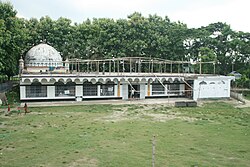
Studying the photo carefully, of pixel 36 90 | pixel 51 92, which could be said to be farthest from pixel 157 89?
Result: pixel 36 90

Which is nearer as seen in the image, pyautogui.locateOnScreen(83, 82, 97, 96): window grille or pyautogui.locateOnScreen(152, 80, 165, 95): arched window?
pyautogui.locateOnScreen(83, 82, 97, 96): window grille

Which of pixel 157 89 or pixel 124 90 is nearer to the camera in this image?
pixel 124 90

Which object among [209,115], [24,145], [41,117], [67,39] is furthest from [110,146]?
[67,39]

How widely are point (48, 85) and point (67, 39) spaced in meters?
12.8

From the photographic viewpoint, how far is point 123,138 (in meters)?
13.7

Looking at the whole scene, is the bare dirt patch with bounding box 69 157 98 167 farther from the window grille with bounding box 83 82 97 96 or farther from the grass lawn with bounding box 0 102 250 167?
the window grille with bounding box 83 82 97 96

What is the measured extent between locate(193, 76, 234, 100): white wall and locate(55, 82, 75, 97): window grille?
13767mm

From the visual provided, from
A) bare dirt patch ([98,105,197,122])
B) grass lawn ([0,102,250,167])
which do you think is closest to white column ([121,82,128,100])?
bare dirt patch ([98,105,197,122])

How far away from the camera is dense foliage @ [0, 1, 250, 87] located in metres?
38.4

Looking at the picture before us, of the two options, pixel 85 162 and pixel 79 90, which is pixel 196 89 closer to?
pixel 79 90

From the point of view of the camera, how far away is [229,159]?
10.6 metres

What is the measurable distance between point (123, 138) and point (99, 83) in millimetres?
16484

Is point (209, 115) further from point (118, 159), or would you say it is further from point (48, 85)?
point (48, 85)

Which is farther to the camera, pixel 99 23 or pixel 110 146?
pixel 99 23
